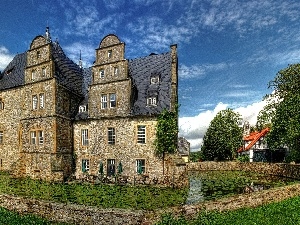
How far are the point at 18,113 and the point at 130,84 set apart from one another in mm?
15193

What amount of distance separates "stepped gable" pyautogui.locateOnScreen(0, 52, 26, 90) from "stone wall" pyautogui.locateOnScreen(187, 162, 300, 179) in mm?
29481

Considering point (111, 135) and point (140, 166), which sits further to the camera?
point (111, 135)

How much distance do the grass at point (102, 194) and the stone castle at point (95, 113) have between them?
2927 mm

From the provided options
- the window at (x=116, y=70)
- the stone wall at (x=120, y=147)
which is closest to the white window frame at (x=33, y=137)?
the stone wall at (x=120, y=147)

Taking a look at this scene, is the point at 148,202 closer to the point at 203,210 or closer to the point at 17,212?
the point at 203,210

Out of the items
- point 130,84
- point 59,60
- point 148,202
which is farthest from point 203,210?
point 59,60

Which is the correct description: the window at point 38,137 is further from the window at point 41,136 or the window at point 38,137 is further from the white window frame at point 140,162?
the white window frame at point 140,162

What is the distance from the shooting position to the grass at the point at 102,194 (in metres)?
15.6

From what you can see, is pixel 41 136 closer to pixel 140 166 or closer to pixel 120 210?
pixel 140 166

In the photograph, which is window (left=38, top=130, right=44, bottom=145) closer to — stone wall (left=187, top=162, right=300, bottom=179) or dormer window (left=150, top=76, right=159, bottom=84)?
dormer window (left=150, top=76, right=159, bottom=84)

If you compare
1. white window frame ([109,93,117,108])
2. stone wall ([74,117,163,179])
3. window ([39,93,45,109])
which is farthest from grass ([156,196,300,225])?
window ([39,93,45,109])

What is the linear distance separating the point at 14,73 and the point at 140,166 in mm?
21859

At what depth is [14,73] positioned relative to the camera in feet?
106

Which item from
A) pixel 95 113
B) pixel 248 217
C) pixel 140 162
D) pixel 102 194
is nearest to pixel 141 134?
pixel 140 162
